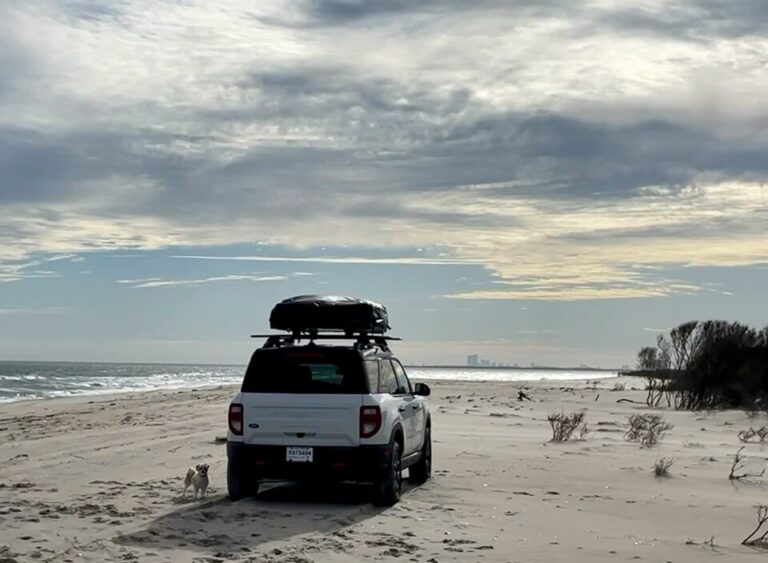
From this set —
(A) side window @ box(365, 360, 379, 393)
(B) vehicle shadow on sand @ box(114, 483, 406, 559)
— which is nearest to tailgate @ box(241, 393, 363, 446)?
(A) side window @ box(365, 360, 379, 393)

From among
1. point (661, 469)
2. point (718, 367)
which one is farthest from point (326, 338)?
point (718, 367)

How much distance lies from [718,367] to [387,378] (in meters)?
24.1

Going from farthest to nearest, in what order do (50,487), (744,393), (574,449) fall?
(744,393), (574,449), (50,487)

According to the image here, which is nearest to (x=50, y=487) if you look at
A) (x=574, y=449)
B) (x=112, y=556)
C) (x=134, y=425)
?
(x=112, y=556)

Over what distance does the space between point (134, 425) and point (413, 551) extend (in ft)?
56.4

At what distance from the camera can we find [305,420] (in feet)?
37.7

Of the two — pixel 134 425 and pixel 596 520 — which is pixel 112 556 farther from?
pixel 134 425

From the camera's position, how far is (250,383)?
464 inches

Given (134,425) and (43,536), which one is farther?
(134,425)

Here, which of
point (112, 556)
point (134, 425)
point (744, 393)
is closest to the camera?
point (112, 556)

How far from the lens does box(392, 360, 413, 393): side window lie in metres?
13.2

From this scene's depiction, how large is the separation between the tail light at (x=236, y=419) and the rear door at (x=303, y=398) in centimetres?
5

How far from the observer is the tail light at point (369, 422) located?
1141 centimetres

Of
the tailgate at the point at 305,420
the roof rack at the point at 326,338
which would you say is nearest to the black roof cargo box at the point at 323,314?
the roof rack at the point at 326,338
